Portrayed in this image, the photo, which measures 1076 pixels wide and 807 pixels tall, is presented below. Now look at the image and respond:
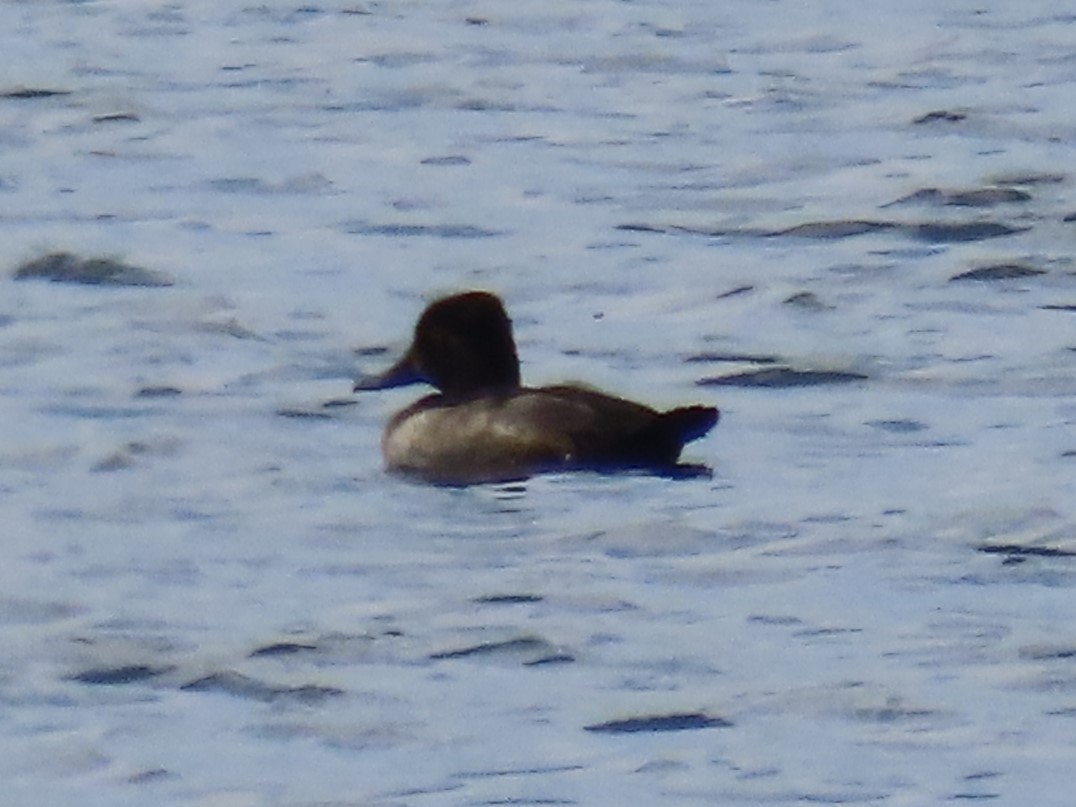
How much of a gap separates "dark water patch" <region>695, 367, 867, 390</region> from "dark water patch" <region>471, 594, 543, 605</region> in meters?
2.78

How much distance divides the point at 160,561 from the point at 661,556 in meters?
1.19

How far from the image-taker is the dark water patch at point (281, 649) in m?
8.49

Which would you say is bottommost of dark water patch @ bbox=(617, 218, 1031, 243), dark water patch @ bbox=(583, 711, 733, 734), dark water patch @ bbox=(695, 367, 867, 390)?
dark water patch @ bbox=(617, 218, 1031, 243)

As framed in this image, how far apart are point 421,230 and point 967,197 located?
2135mm

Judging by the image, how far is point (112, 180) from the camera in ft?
51.9

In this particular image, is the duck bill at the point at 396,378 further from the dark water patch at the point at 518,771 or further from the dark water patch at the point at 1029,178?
the dark water patch at the point at 1029,178

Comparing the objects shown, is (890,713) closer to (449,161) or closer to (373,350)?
(373,350)

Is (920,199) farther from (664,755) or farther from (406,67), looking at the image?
(664,755)

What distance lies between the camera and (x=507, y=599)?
9.02m

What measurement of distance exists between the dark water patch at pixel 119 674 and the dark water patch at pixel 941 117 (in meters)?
9.04

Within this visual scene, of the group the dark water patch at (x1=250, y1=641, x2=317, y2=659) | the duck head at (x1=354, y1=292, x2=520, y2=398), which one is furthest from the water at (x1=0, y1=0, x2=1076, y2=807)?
the duck head at (x1=354, y1=292, x2=520, y2=398)

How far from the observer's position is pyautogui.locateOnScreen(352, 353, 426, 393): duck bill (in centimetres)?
1127

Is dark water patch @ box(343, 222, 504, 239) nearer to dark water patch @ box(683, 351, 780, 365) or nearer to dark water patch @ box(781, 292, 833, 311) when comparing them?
dark water patch @ box(781, 292, 833, 311)

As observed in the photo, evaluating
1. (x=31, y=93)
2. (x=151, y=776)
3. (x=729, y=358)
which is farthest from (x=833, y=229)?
(x=151, y=776)
